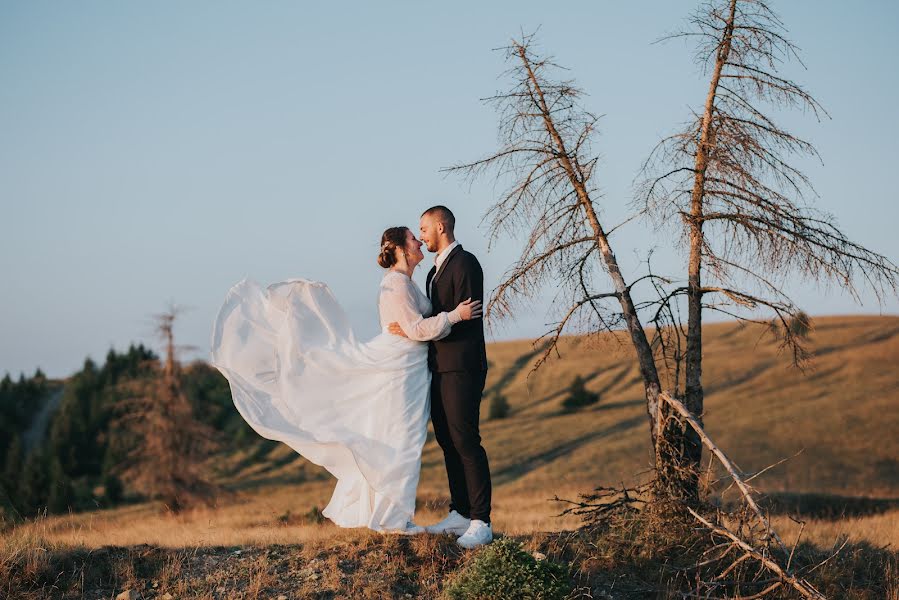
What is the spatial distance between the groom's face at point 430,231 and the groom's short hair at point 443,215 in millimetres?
35

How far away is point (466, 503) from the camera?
28.7ft

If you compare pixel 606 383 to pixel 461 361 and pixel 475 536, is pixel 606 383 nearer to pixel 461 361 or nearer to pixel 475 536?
pixel 475 536

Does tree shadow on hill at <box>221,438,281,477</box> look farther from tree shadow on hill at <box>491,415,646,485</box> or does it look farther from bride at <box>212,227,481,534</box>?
bride at <box>212,227,481,534</box>

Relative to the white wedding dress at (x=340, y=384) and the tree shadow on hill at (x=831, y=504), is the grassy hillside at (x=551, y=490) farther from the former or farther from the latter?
the white wedding dress at (x=340, y=384)

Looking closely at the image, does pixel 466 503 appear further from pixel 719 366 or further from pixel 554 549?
pixel 719 366

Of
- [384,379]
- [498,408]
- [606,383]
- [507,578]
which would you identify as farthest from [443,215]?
[606,383]

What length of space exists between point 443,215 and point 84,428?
54.7 meters

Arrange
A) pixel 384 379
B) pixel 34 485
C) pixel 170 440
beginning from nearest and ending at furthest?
pixel 384 379 → pixel 170 440 → pixel 34 485

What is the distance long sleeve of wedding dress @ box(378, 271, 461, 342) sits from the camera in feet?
26.2

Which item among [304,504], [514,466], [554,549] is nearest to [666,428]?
[554,549]

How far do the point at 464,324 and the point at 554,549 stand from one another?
2608 millimetres

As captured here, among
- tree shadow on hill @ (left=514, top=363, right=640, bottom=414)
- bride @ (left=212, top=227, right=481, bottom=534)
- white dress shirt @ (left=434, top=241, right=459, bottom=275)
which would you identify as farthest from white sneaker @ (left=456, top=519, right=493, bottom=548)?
tree shadow on hill @ (left=514, top=363, right=640, bottom=414)

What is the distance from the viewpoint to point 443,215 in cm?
835

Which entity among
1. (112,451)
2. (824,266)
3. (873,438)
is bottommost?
(873,438)
